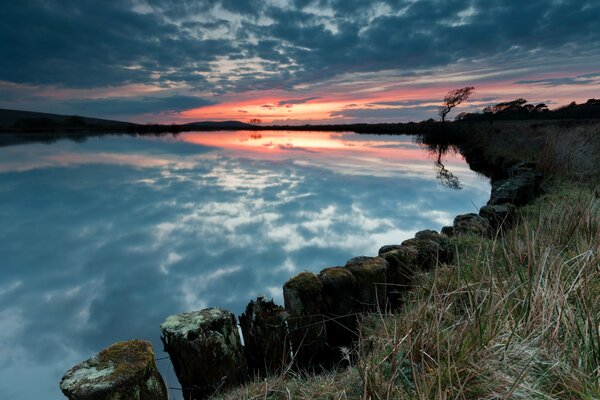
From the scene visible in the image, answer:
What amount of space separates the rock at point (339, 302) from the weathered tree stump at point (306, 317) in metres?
0.10

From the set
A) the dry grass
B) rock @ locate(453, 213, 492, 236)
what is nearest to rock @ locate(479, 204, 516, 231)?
rock @ locate(453, 213, 492, 236)

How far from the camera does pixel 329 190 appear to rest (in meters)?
14.7

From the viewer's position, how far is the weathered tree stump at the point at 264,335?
2.99 m

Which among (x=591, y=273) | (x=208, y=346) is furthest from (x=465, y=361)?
(x=208, y=346)

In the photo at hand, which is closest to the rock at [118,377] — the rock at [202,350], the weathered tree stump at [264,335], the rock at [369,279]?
the rock at [202,350]

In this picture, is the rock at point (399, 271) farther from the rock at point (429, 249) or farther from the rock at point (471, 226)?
the rock at point (471, 226)

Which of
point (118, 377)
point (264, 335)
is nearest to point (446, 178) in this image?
point (264, 335)

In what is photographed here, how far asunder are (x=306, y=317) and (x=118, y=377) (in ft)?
5.42

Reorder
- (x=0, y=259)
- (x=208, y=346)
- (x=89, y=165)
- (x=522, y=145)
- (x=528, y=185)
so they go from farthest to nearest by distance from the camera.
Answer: (x=89, y=165) → (x=522, y=145) → (x=528, y=185) → (x=0, y=259) → (x=208, y=346)

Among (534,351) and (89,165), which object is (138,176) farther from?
(534,351)

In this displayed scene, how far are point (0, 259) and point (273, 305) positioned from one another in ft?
28.5

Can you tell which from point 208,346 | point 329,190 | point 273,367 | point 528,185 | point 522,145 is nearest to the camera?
point 208,346

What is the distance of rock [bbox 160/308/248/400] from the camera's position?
2.52m

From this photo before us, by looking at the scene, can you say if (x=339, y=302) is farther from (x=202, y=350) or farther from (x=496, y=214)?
(x=496, y=214)
